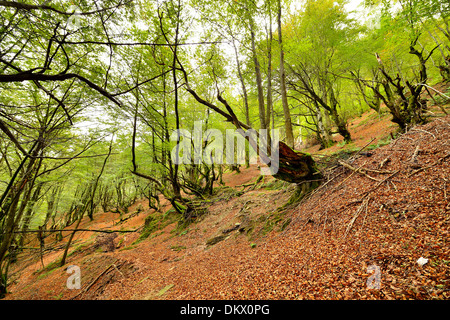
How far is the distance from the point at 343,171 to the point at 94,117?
24.4ft

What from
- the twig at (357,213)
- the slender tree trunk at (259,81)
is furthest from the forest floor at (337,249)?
the slender tree trunk at (259,81)

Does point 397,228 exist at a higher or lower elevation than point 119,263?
higher

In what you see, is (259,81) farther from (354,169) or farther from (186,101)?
(186,101)

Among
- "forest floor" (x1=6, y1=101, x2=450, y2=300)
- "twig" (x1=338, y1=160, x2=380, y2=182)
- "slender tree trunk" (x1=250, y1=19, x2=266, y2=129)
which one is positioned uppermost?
"slender tree trunk" (x1=250, y1=19, x2=266, y2=129)

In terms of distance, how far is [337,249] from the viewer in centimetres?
232

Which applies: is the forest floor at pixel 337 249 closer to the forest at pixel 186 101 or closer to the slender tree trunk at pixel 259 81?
the forest at pixel 186 101

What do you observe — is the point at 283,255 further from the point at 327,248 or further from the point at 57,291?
the point at 57,291

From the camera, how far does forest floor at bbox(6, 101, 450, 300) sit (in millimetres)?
1693

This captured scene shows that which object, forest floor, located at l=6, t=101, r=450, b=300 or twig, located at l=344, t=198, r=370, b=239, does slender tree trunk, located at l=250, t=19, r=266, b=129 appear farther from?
twig, located at l=344, t=198, r=370, b=239

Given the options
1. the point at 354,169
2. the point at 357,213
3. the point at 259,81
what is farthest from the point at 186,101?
the point at 357,213

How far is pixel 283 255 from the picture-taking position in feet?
9.20

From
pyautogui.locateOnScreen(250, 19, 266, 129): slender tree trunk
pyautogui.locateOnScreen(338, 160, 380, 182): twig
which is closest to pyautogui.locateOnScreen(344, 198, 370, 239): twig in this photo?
pyautogui.locateOnScreen(338, 160, 380, 182): twig

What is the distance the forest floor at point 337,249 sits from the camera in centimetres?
169
